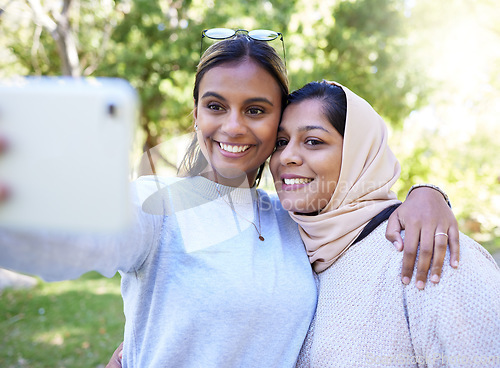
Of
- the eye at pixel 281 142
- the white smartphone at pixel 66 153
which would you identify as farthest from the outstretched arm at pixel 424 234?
the white smartphone at pixel 66 153

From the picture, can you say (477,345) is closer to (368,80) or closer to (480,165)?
(480,165)

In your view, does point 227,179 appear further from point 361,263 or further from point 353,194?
point 361,263

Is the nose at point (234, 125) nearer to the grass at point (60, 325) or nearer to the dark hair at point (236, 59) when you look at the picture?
the dark hair at point (236, 59)

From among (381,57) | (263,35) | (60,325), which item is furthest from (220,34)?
(381,57)

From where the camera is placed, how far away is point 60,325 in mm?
4895

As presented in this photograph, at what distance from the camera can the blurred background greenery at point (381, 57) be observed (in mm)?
7559

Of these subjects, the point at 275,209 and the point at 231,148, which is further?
the point at 275,209

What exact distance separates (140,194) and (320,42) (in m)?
8.26

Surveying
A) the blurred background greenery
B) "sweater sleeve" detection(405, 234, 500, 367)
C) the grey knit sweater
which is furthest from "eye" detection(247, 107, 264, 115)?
the blurred background greenery

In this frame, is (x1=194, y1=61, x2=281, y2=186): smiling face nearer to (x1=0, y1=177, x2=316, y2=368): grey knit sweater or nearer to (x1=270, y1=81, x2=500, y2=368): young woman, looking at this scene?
(x1=270, y1=81, x2=500, y2=368): young woman

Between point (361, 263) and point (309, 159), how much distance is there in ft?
1.59

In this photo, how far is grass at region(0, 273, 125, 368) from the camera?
4223 mm

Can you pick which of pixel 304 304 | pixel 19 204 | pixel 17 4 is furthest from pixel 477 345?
pixel 17 4

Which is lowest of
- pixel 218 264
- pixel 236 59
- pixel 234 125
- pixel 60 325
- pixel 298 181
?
pixel 60 325
